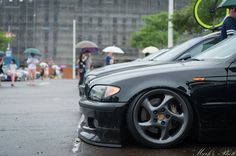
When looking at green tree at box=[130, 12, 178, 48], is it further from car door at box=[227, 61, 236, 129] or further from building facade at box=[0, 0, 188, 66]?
car door at box=[227, 61, 236, 129]

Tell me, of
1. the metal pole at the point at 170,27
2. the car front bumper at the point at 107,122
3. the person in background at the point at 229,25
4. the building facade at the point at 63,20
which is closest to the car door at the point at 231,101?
the car front bumper at the point at 107,122

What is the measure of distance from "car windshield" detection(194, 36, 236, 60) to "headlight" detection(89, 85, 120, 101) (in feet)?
4.20

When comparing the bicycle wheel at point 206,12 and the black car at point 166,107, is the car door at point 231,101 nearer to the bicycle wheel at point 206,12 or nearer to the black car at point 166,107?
the black car at point 166,107

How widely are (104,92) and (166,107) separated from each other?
68cm

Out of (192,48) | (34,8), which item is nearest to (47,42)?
(34,8)

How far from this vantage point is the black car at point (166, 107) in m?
4.77

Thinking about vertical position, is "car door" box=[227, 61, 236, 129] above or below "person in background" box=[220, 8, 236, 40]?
below

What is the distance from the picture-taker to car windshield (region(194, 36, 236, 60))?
16.8ft

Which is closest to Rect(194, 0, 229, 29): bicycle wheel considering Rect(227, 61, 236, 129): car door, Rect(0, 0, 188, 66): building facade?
Rect(227, 61, 236, 129): car door

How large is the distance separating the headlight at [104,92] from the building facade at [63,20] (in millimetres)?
88383

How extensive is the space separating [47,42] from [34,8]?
7443mm

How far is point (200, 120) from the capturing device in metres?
4.77

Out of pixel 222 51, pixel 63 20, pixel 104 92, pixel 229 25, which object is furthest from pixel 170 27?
pixel 63 20

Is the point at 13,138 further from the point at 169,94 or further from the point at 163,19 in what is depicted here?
the point at 163,19
